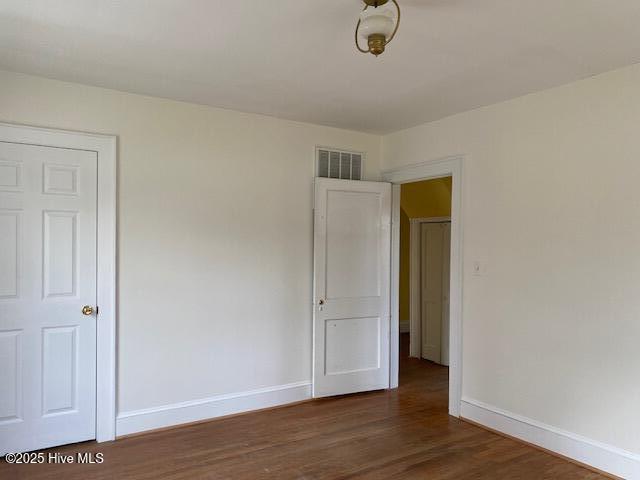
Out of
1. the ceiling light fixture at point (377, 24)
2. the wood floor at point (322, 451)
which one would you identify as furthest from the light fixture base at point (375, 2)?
the wood floor at point (322, 451)

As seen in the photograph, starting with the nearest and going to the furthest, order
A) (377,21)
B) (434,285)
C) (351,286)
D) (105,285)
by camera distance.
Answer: (377,21) < (105,285) < (351,286) < (434,285)

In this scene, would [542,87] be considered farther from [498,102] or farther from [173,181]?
[173,181]

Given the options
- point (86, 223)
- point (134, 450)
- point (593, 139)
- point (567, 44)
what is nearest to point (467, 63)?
point (567, 44)

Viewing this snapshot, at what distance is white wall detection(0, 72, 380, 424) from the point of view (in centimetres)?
344

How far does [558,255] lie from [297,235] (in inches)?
85.3

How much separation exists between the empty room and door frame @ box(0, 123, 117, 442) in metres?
0.02

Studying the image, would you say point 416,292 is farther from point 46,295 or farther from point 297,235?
point 46,295

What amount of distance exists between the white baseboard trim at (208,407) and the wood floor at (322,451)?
87 mm

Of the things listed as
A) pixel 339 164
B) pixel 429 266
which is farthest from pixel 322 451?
pixel 429 266

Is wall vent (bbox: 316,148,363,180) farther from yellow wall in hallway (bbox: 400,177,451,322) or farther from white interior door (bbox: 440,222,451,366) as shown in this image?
white interior door (bbox: 440,222,451,366)

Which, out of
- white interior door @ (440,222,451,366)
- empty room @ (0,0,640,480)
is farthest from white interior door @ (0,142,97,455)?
white interior door @ (440,222,451,366)

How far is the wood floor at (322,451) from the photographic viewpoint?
2854 millimetres

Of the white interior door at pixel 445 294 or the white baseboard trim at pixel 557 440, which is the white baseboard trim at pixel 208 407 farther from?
the white interior door at pixel 445 294

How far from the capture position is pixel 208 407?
3.77 metres
